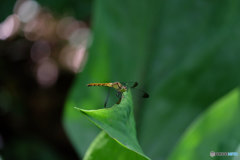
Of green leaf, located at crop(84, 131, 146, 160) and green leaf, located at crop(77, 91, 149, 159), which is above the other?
green leaf, located at crop(77, 91, 149, 159)

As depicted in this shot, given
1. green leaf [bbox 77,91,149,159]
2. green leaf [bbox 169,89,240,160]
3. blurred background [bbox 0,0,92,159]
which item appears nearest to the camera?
green leaf [bbox 77,91,149,159]

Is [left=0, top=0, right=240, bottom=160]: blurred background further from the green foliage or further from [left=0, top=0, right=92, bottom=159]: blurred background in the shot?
[left=0, top=0, right=92, bottom=159]: blurred background

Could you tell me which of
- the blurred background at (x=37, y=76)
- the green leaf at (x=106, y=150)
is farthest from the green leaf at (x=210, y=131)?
the blurred background at (x=37, y=76)

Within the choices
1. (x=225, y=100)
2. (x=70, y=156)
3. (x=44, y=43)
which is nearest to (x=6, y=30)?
(x=44, y=43)

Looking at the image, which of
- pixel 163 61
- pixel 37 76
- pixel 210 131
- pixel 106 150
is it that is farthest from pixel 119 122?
pixel 37 76

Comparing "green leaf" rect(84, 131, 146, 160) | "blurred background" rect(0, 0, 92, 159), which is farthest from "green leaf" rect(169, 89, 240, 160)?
"blurred background" rect(0, 0, 92, 159)

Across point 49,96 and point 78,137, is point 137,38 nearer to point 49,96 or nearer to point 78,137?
point 78,137

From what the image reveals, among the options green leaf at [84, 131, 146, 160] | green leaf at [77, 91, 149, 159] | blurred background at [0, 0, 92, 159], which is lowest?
blurred background at [0, 0, 92, 159]
